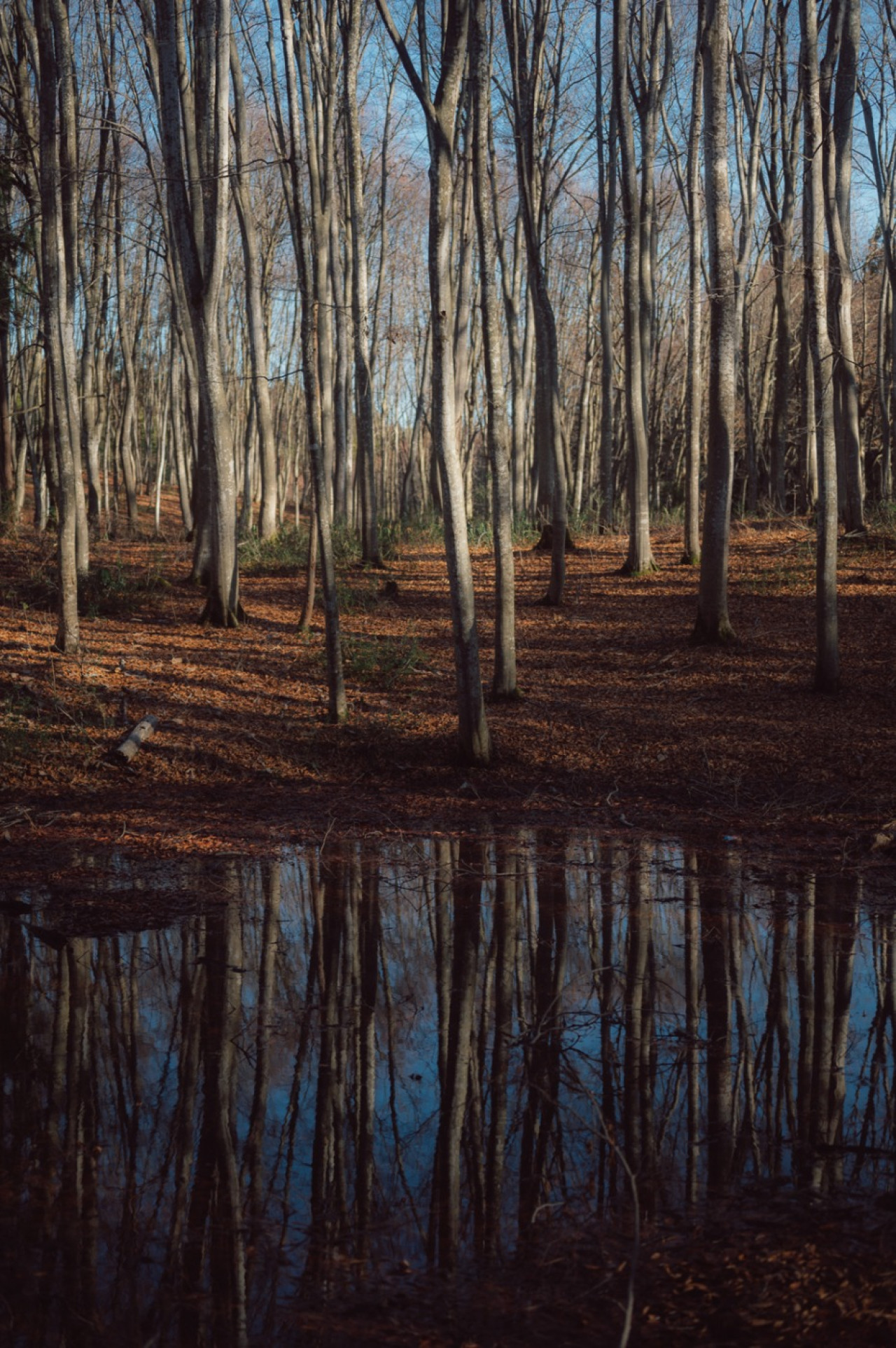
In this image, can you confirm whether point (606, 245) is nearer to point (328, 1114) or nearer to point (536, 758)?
point (536, 758)

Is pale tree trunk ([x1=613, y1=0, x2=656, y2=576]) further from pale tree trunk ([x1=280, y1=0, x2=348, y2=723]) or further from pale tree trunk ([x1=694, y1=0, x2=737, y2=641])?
pale tree trunk ([x1=280, y1=0, x2=348, y2=723])

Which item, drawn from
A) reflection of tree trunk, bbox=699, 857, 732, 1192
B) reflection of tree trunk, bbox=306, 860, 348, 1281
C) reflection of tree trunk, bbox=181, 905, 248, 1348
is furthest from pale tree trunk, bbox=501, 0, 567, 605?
reflection of tree trunk, bbox=181, 905, 248, 1348

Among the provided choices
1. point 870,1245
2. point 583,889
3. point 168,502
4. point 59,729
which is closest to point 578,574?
point 59,729

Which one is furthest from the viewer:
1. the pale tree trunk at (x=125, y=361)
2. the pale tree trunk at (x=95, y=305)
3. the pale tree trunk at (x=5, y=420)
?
the pale tree trunk at (x=125, y=361)

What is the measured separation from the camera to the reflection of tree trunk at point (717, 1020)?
3.37 metres

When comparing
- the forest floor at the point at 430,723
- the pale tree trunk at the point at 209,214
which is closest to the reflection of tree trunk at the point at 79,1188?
the forest floor at the point at 430,723

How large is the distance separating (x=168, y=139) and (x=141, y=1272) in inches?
464

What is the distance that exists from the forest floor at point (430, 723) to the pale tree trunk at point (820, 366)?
26.0 inches

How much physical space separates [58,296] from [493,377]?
459 centimetres

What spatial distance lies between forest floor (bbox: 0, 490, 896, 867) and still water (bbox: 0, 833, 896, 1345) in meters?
1.37

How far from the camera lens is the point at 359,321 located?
1504 centimetres

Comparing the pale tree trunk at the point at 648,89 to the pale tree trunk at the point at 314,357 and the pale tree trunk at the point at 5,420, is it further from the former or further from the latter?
the pale tree trunk at the point at 5,420

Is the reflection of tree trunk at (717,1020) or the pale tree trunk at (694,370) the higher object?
the pale tree trunk at (694,370)

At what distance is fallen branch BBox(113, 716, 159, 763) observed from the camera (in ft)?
27.4
